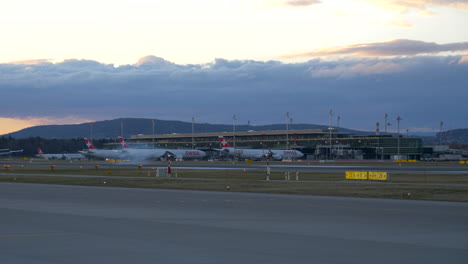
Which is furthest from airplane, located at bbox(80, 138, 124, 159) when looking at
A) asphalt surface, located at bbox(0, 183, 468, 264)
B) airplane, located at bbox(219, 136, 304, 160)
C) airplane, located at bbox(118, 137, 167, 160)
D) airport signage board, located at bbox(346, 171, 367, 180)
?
asphalt surface, located at bbox(0, 183, 468, 264)

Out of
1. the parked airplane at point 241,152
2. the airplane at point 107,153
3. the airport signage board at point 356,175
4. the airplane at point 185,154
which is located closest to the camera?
the airport signage board at point 356,175

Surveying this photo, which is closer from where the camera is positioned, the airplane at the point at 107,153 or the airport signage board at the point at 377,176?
the airport signage board at the point at 377,176

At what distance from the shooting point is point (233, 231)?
21.3 m

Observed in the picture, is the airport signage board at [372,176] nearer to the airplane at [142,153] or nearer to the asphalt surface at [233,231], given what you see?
the asphalt surface at [233,231]

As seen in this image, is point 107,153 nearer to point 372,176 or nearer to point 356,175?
point 356,175

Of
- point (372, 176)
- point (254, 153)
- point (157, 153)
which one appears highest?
point (157, 153)

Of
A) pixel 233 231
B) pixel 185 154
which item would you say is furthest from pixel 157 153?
pixel 233 231

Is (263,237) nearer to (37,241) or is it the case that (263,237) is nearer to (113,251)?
(113,251)

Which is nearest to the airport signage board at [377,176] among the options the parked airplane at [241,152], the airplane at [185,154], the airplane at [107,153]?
the airplane at [107,153]

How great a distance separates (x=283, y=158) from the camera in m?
158

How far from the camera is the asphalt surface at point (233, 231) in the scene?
16.0 metres

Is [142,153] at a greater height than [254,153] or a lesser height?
greater

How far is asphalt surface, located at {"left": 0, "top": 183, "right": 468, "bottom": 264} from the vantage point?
52.4ft

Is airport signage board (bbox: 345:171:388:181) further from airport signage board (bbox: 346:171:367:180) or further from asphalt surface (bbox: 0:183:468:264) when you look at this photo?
asphalt surface (bbox: 0:183:468:264)
